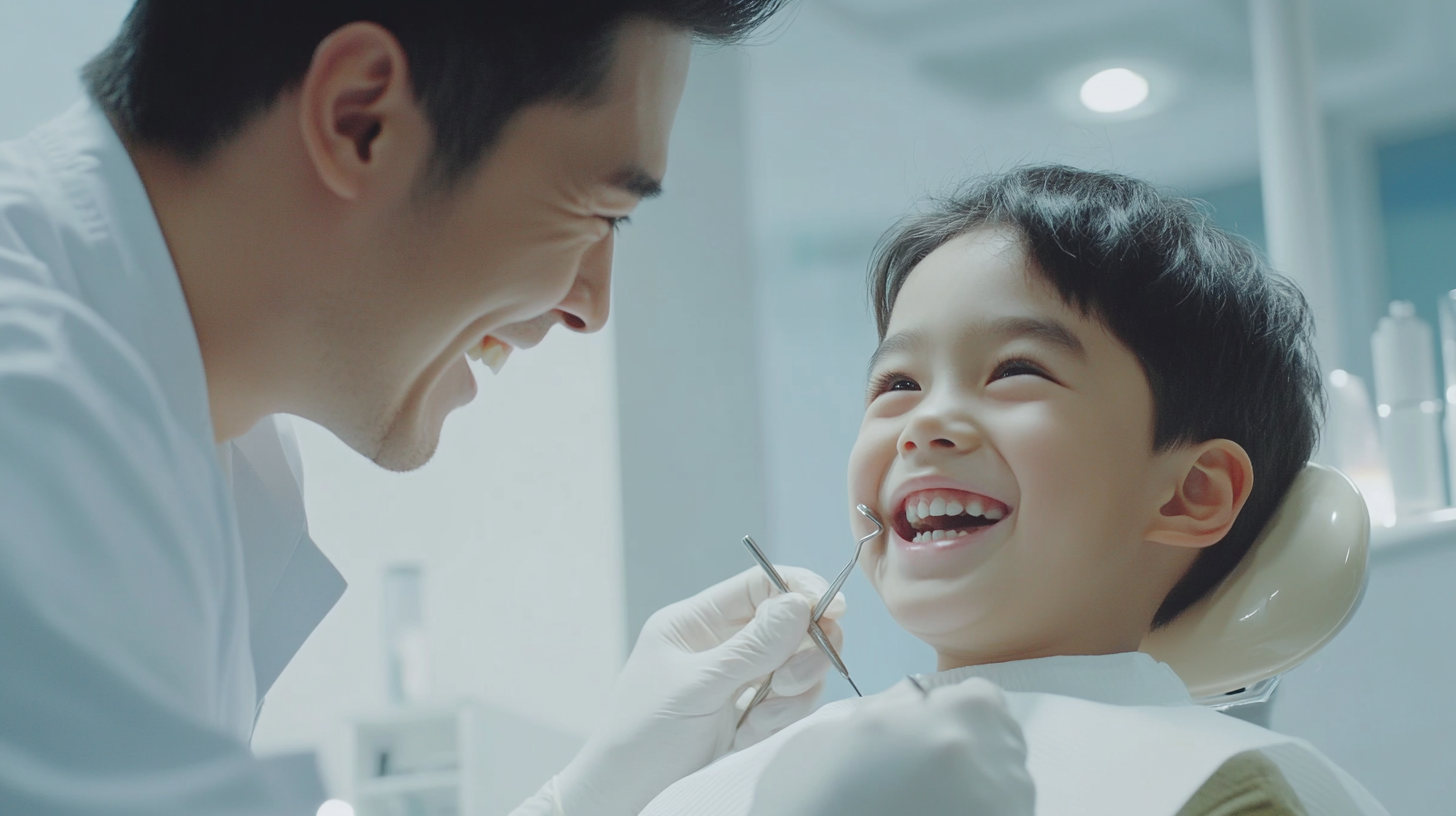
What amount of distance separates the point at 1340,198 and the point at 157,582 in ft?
8.84

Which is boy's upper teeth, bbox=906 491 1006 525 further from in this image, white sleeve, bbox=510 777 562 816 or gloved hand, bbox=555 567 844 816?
white sleeve, bbox=510 777 562 816

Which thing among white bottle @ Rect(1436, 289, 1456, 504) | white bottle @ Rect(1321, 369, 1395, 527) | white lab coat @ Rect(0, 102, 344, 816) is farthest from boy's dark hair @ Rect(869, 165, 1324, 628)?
white bottle @ Rect(1436, 289, 1456, 504)

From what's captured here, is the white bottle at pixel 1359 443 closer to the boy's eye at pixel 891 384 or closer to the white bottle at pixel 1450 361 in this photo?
the white bottle at pixel 1450 361

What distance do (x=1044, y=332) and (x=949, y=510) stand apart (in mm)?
188

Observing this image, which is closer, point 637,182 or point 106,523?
point 106,523

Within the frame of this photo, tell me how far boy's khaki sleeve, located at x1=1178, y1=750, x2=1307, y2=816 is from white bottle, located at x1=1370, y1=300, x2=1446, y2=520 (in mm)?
1437

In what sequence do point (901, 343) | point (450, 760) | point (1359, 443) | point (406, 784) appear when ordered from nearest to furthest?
point (901, 343) < point (1359, 443) < point (406, 784) < point (450, 760)

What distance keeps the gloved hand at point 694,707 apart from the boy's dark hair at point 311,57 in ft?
1.83

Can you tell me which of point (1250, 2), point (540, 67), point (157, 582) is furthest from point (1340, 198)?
point (157, 582)

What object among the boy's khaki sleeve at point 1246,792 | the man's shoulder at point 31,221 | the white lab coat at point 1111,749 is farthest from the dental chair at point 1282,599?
the man's shoulder at point 31,221

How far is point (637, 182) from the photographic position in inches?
40.3

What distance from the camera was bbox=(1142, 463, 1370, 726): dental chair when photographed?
1057 mm

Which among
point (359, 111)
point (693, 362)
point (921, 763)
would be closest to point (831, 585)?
point (921, 763)

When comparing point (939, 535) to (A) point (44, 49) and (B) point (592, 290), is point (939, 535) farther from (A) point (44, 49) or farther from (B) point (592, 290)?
(A) point (44, 49)
